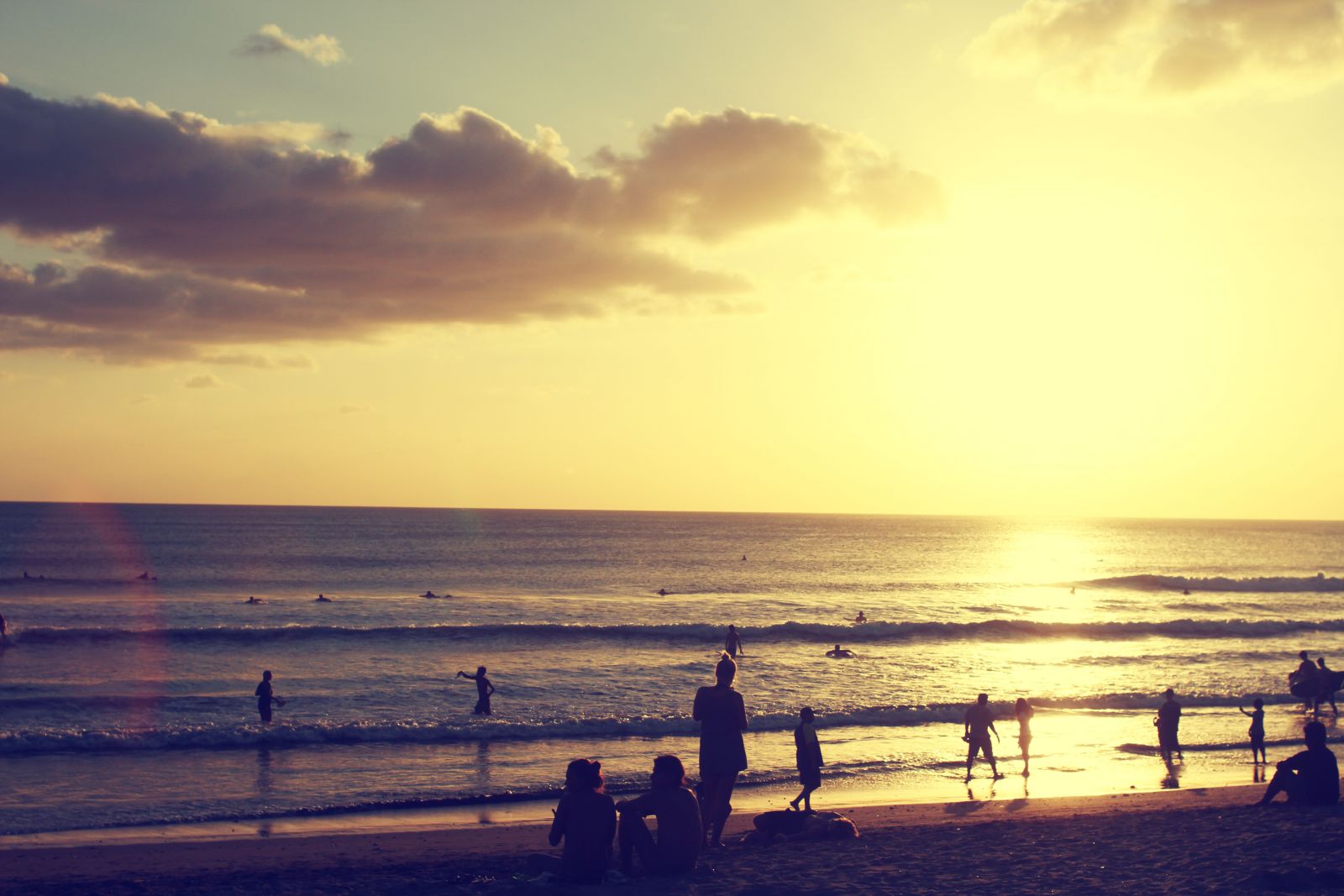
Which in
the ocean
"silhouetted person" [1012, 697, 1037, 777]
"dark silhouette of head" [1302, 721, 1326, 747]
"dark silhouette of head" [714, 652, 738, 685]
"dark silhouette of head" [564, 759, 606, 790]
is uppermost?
"dark silhouette of head" [714, 652, 738, 685]

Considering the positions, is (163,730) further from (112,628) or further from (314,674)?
(112,628)

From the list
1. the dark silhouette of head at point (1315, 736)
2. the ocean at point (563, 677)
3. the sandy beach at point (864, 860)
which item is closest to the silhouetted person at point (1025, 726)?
the ocean at point (563, 677)

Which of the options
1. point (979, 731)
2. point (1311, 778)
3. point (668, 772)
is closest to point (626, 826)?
point (668, 772)

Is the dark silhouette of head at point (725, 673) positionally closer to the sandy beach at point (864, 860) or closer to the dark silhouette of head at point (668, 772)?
the dark silhouette of head at point (668, 772)

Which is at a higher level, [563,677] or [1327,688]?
[1327,688]

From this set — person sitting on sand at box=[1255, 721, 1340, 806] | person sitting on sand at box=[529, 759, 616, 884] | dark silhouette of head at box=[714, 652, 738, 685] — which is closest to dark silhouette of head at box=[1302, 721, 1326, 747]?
person sitting on sand at box=[1255, 721, 1340, 806]

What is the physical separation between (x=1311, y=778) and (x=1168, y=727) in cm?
643

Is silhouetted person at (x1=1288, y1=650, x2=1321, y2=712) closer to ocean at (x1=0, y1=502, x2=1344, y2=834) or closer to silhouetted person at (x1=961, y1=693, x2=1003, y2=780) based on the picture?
ocean at (x1=0, y1=502, x2=1344, y2=834)

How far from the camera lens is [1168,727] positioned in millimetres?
20359

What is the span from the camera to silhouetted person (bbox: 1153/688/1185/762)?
20.3 meters

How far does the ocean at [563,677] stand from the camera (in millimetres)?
18406

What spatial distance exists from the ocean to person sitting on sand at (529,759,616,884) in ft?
22.2

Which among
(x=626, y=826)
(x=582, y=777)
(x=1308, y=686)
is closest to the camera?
(x=582, y=777)

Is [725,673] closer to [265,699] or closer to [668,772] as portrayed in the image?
[668,772]
